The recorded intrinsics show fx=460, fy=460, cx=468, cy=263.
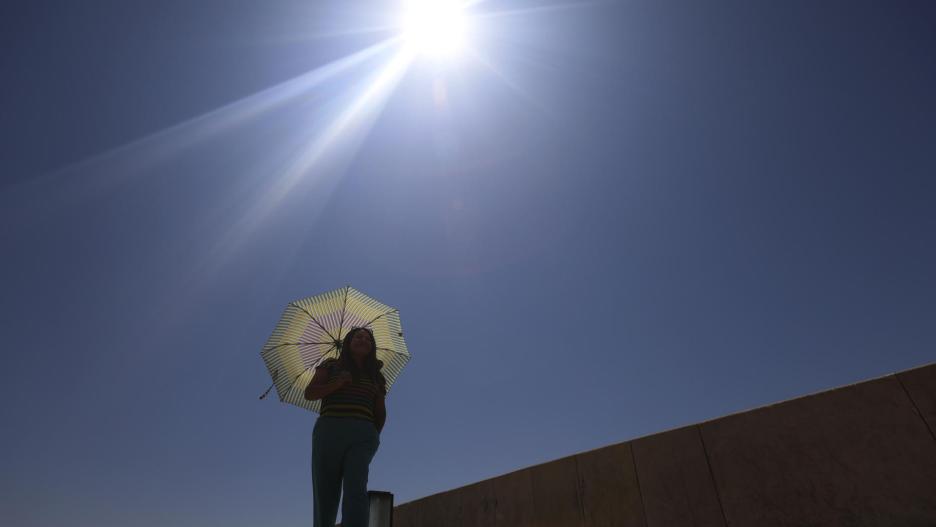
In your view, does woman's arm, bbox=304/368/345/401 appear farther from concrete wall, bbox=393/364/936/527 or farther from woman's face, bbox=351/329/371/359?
concrete wall, bbox=393/364/936/527

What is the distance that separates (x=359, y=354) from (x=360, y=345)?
0.22 feet

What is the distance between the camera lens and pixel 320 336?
4988 mm

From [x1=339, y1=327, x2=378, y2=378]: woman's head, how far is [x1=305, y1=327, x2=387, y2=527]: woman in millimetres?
127

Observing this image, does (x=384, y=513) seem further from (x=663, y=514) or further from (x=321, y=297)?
(x=663, y=514)

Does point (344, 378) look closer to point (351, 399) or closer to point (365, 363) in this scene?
point (351, 399)

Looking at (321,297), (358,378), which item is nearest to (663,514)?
(358,378)

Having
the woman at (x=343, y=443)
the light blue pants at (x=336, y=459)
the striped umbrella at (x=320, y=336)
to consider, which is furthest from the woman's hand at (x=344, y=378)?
the striped umbrella at (x=320, y=336)

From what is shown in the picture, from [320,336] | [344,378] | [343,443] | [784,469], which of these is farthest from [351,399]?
[784,469]

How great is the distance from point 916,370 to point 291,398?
483cm

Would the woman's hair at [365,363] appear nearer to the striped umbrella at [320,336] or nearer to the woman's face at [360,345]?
the woman's face at [360,345]

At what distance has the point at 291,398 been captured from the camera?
181 inches

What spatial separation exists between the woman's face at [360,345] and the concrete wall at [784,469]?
7.40ft

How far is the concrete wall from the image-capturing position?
2.55 meters

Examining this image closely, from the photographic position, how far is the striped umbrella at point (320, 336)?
472 cm
